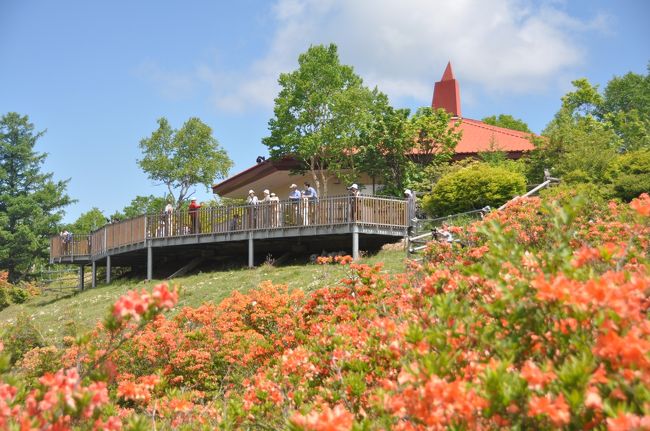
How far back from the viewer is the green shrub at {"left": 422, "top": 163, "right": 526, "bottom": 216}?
1864 centimetres

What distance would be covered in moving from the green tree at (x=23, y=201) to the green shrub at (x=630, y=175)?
34424mm

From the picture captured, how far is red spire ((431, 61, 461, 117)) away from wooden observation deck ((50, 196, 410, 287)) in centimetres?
1606

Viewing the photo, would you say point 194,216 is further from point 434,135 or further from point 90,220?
point 90,220

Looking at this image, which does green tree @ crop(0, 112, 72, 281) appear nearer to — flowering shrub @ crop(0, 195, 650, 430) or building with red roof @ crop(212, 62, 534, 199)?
building with red roof @ crop(212, 62, 534, 199)

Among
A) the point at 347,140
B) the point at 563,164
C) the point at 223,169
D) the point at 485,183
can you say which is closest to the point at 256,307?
the point at 485,183

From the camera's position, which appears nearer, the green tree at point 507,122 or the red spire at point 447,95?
the red spire at point 447,95

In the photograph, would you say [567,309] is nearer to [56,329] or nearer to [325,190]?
[56,329]

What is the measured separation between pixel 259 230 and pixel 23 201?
28.9m

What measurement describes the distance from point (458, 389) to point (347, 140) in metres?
21.9

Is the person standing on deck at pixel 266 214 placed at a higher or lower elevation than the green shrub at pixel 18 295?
higher

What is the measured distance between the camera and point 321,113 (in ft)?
85.8

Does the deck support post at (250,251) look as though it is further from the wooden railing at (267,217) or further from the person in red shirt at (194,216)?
the person in red shirt at (194,216)

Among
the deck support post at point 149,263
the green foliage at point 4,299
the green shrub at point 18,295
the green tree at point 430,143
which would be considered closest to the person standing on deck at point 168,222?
the deck support post at point 149,263

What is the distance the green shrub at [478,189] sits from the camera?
18.6 meters
